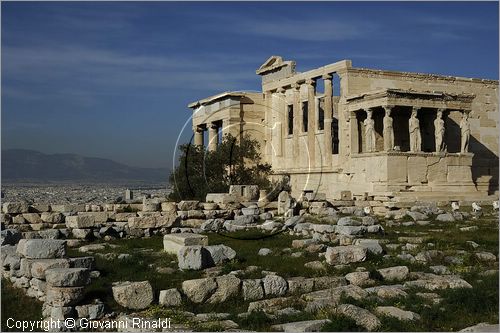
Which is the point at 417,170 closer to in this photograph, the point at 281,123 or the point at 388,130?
the point at 388,130

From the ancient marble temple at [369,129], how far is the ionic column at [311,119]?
0.05 m

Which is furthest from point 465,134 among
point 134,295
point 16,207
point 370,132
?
point 134,295

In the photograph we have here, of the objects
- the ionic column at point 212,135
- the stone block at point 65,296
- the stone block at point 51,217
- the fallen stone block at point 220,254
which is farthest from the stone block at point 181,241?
the ionic column at point 212,135

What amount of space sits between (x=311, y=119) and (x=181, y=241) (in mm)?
20629

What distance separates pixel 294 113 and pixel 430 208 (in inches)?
530

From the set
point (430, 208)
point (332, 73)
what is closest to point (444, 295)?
point (430, 208)

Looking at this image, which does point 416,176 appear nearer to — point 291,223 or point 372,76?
point 372,76

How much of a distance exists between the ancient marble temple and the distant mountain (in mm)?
68859

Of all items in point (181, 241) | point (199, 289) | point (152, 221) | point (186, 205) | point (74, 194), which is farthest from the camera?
point (74, 194)

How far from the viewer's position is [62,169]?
14050 centimetres

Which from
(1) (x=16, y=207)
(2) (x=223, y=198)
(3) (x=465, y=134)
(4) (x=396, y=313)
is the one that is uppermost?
(3) (x=465, y=134)

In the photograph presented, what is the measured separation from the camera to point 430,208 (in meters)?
22.0

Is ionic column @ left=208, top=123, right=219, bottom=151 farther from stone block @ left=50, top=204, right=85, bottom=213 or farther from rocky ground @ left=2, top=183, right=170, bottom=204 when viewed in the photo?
stone block @ left=50, top=204, right=85, bottom=213

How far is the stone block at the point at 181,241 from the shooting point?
13195mm
